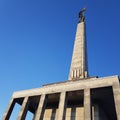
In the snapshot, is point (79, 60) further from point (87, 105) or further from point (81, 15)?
point (81, 15)

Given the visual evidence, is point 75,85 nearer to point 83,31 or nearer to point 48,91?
point 48,91

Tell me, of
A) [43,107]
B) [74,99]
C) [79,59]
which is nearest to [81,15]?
[79,59]

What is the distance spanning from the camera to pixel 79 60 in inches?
1244

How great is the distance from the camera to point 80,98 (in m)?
23.0

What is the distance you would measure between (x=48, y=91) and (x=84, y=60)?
10976 mm

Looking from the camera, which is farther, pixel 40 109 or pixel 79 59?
pixel 79 59

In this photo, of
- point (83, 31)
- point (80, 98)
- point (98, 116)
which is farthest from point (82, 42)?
point (98, 116)

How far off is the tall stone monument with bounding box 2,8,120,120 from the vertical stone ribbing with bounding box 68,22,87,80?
15.8ft

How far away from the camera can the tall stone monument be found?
19703mm

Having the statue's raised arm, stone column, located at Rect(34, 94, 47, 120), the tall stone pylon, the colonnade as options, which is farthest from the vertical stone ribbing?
the colonnade

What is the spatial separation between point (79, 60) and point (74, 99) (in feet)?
32.1

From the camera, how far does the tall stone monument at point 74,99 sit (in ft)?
64.6

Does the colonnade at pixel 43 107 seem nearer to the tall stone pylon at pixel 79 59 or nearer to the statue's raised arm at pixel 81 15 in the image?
the tall stone pylon at pixel 79 59

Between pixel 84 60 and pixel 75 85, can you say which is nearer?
pixel 75 85
